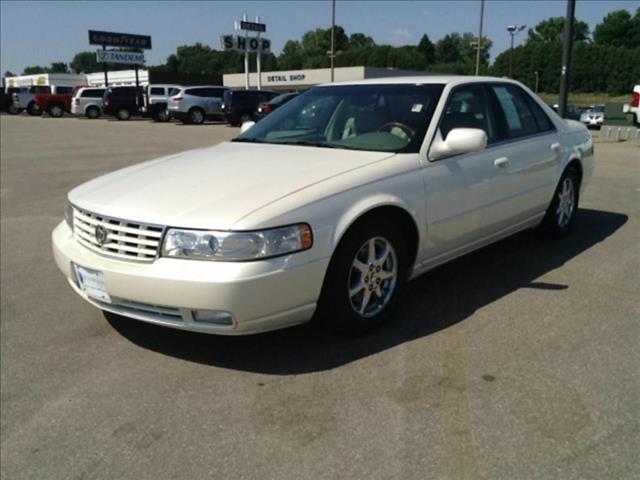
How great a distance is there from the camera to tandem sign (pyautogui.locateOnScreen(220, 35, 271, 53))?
44.0 metres

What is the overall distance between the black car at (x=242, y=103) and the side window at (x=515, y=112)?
21.1 m

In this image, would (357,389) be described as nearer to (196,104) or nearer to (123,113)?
(196,104)

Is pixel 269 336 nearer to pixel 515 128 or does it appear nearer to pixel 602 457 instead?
pixel 602 457

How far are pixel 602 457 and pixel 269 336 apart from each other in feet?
6.13

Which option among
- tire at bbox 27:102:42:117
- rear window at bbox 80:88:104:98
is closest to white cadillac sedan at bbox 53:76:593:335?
rear window at bbox 80:88:104:98

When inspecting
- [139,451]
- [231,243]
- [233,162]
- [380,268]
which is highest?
[233,162]

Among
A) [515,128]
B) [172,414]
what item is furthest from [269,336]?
[515,128]

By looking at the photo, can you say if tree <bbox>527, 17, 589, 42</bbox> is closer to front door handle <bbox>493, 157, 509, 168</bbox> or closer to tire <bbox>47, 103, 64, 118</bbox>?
tire <bbox>47, 103, 64, 118</bbox>

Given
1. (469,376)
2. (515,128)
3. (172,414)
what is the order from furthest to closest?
(515,128) < (469,376) < (172,414)

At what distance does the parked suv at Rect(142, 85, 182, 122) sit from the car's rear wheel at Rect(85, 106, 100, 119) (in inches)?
126

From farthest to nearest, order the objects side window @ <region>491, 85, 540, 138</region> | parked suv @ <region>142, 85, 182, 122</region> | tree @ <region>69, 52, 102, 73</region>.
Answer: tree @ <region>69, 52, 102, 73</region>
parked suv @ <region>142, 85, 182, 122</region>
side window @ <region>491, 85, 540, 138</region>

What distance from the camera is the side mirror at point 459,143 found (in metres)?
3.66

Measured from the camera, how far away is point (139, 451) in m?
2.54

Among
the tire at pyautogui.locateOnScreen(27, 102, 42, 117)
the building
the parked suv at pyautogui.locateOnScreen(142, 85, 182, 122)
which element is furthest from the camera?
the building
